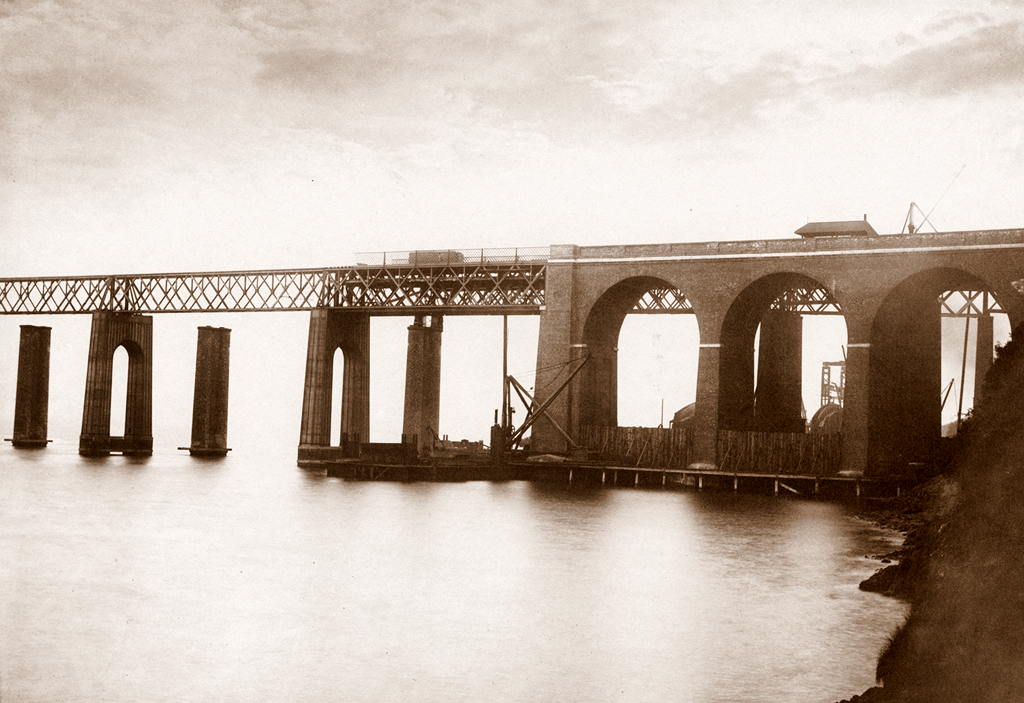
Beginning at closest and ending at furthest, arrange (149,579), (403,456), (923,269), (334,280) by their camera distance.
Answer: (149,579) < (923,269) < (403,456) < (334,280)

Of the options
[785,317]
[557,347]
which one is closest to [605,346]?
[557,347]

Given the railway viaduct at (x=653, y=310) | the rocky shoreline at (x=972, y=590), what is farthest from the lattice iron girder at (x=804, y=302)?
the rocky shoreline at (x=972, y=590)

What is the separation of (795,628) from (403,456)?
40.2 meters

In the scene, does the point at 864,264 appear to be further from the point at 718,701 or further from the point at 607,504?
the point at 718,701

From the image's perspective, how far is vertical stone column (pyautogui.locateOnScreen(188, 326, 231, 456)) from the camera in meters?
74.4

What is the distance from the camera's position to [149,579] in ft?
83.8

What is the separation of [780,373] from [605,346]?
10051mm

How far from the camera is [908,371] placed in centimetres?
5238

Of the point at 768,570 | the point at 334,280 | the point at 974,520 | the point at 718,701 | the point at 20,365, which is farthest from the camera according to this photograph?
the point at 20,365

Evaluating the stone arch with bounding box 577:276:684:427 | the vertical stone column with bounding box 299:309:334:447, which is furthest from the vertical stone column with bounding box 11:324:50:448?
the stone arch with bounding box 577:276:684:427

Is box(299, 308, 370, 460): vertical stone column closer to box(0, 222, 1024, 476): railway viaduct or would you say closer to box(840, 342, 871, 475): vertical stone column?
box(0, 222, 1024, 476): railway viaduct

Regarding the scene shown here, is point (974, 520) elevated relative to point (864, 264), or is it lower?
lower

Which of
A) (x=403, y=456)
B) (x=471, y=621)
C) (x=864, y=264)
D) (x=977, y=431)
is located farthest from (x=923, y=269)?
(x=471, y=621)

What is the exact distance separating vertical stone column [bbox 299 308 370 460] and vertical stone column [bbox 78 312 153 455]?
1648cm
